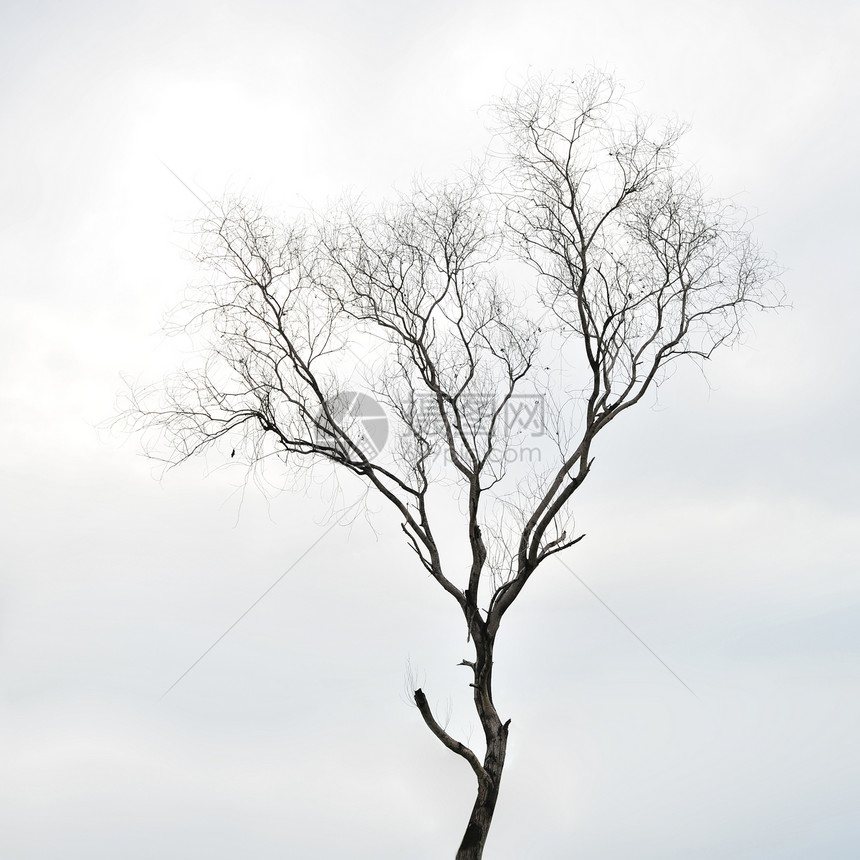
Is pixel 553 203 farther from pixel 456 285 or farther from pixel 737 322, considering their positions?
pixel 737 322

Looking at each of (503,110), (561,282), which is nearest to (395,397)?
(561,282)

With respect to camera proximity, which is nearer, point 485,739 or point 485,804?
point 485,804

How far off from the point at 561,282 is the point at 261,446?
2830 mm

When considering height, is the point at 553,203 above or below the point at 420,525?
above

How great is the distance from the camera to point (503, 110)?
8.09 metres

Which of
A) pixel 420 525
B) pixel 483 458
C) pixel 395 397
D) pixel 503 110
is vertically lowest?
pixel 420 525

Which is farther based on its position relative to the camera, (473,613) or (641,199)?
(641,199)

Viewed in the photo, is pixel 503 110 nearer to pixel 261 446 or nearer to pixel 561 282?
pixel 561 282

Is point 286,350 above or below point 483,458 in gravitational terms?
above

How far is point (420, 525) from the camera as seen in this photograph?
7.73 meters

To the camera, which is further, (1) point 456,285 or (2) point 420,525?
(1) point 456,285

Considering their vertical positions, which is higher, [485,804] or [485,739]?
[485,739]

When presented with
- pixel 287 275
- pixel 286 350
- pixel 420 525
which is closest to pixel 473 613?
pixel 420 525

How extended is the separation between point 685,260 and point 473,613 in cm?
342
